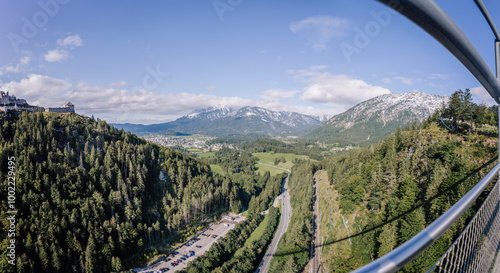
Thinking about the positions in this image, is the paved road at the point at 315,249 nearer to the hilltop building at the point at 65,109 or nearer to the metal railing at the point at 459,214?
the metal railing at the point at 459,214

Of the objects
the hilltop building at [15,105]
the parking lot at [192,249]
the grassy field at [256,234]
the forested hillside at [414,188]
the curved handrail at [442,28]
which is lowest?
the parking lot at [192,249]

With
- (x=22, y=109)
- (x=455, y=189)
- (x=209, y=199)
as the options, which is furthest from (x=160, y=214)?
(x=455, y=189)

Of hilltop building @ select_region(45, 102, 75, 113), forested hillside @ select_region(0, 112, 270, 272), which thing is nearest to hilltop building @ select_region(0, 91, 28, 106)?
forested hillside @ select_region(0, 112, 270, 272)

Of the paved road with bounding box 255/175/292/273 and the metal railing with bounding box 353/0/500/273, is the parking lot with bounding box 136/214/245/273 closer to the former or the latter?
the paved road with bounding box 255/175/292/273

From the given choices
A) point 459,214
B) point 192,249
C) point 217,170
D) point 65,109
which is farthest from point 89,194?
point 217,170

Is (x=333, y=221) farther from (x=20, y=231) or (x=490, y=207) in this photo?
(x=20, y=231)

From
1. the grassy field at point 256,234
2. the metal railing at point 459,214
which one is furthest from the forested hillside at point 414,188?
the grassy field at point 256,234
